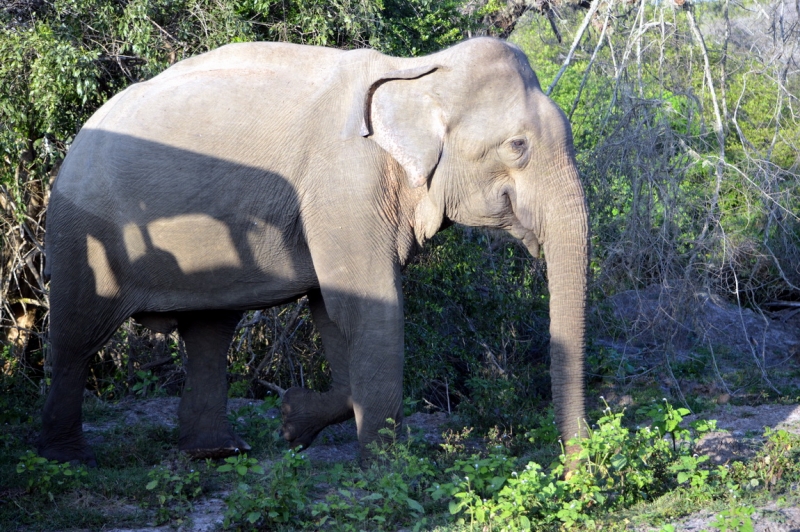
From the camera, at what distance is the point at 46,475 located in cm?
518

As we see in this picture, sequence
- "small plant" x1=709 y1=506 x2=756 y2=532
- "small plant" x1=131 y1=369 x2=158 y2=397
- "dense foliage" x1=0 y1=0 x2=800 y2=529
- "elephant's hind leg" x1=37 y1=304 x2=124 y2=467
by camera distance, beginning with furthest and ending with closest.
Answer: "small plant" x1=131 y1=369 x2=158 y2=397 < "dense foliage" x1=0 y1=0 x2=800 y2=529 < "elephant's hind leg" x1=37 y1=304 x2=124 y2=467 < "small plant" x1=709 y1=506 x2=756 y2=532

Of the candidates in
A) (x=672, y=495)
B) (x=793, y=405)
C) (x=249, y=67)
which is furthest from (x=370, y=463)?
(x=793, y=405)

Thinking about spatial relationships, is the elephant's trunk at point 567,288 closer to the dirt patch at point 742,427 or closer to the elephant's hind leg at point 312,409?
the dirt patch at point 742,427

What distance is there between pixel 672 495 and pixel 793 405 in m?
3.20

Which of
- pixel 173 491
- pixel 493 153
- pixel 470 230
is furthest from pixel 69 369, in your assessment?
pixel 470 230

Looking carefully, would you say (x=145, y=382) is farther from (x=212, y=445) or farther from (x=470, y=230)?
(x=470, y=230)

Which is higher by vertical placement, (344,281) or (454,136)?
(454,136)

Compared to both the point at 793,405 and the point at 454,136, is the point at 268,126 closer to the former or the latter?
the point at 454,136

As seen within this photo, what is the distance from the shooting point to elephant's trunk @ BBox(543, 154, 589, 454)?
5.29m

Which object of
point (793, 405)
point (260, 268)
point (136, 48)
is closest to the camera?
point (260, 268)

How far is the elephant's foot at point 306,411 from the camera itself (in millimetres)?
6395

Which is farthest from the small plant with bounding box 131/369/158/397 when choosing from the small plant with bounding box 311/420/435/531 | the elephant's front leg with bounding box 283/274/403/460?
the small plant with bounding box 311/420/435/531

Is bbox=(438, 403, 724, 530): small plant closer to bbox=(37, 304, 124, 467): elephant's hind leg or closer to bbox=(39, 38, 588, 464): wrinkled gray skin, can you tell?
bbox=(39, 38, 588, 464): wrinkled gray skin

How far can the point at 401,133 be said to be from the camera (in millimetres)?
5578
